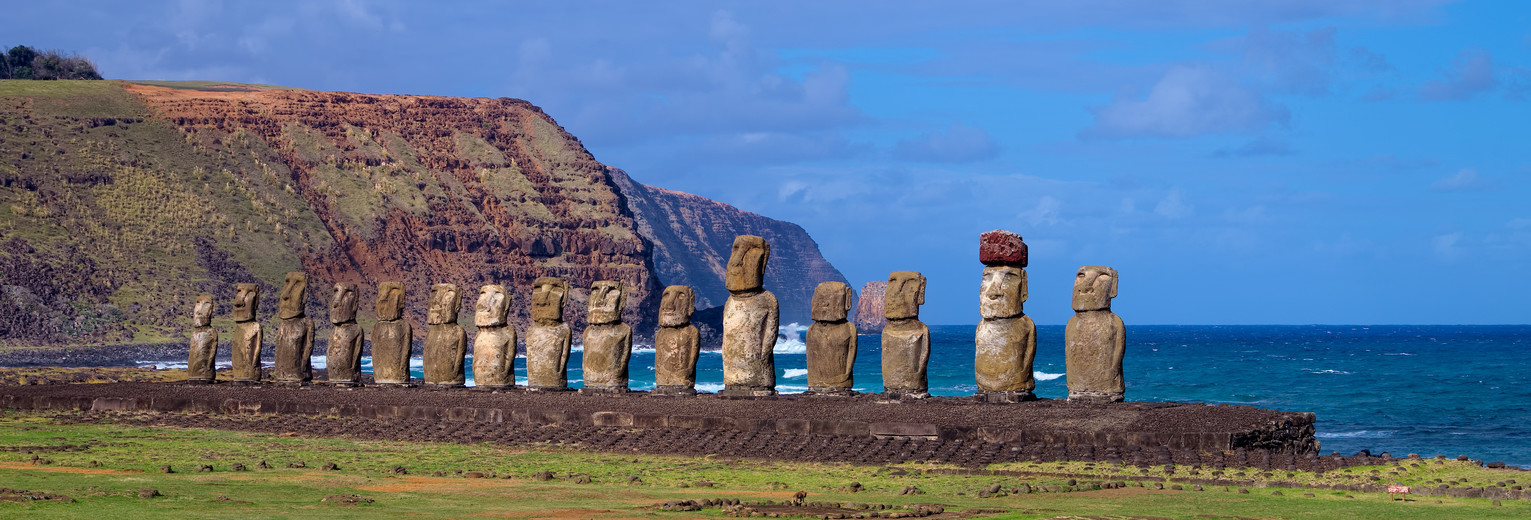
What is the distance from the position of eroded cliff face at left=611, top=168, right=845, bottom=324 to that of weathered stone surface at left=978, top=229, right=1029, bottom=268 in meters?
102

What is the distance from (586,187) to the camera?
92.8 m

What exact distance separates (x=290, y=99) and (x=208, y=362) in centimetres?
6708

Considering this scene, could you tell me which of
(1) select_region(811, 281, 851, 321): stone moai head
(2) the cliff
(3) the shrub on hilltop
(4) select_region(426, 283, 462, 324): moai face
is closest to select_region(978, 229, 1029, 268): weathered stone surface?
(1) select_region(811, 281, 851, 321): stone moai head

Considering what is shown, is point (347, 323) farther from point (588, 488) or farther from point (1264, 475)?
point (1264, 475)

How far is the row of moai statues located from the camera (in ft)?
66.4

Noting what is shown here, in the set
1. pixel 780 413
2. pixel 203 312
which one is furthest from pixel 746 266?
pixel 203 312

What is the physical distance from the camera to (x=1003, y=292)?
20.3 metres

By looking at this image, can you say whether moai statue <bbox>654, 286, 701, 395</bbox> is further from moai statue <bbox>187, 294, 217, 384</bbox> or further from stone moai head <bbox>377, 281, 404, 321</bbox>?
moai statue <bbox>187, 294, 217, 384</bbox>

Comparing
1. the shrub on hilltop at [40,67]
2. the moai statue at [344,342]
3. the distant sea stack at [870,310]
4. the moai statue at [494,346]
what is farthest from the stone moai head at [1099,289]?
the distant sea stack at [870,310]

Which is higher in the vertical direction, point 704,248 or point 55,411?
point 704,248

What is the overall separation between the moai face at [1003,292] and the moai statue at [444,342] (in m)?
8.95

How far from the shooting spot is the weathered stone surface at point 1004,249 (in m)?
20.5

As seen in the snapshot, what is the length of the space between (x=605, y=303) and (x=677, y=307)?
1329 millimetres

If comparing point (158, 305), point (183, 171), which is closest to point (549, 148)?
point (183, 171)
